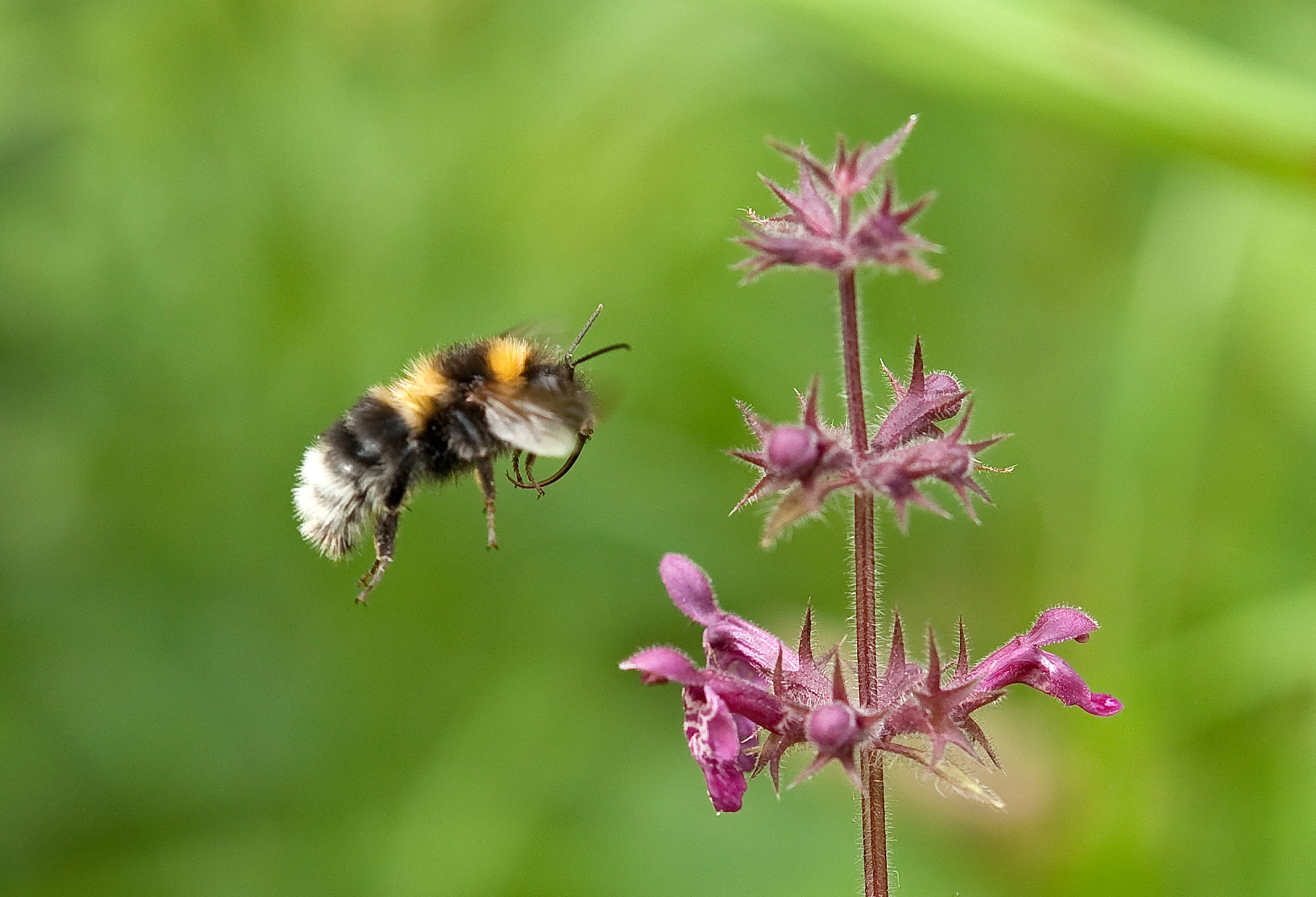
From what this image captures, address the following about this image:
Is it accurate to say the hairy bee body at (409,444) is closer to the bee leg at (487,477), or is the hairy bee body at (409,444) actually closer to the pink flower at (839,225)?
the bee leg at (487,477)

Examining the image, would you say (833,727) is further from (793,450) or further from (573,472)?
(573,472)

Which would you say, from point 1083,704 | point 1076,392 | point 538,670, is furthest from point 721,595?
point 1083,704

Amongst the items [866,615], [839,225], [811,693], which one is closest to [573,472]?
[811,693]

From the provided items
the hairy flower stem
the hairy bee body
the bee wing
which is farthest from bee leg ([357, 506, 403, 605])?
the hairy flower stem

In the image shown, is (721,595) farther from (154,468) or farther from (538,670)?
(154,468)

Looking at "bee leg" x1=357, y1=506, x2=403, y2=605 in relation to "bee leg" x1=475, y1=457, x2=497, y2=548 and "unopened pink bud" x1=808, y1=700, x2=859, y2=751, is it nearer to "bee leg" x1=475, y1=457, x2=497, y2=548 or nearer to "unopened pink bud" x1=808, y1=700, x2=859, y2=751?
"bee leg" x1=475, y1=457, x2=497, y2=548

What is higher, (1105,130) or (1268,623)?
(1105,130)

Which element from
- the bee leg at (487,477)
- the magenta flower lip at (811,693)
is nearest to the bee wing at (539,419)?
the bee leg at (487,477)
